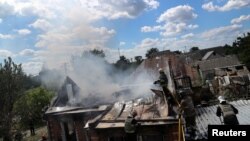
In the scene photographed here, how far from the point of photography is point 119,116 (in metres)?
15.0

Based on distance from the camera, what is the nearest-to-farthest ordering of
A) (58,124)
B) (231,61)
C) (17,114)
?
(58,124)
(17,114)
(231,61)

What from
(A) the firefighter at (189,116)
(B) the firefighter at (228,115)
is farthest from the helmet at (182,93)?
(B) the firefighter at (228,115)

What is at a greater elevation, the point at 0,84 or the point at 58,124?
the point at 0,84

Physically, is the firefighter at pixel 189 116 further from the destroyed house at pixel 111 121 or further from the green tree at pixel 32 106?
the green tree at pixel 32 106

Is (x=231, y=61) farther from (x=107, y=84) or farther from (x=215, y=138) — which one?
(x=215, y=138)

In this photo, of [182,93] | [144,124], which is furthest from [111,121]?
[182,93]

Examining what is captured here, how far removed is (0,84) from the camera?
846 inches

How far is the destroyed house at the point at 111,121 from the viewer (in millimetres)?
13609

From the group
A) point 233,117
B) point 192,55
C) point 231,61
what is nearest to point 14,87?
point 233,117

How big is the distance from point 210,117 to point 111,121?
4.85 m

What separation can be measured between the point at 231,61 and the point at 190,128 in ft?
Answer: 161

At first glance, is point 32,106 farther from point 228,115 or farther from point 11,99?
point 228,115

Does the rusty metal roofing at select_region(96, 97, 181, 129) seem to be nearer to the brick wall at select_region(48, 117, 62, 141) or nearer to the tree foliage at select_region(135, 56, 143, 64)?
the brick wall at select_region(48, 117, 62, 141)

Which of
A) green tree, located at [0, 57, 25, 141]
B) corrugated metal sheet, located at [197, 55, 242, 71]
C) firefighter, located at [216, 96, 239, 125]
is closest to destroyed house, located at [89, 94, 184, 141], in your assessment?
firefighter, located at [216, 96, 239, 125]
